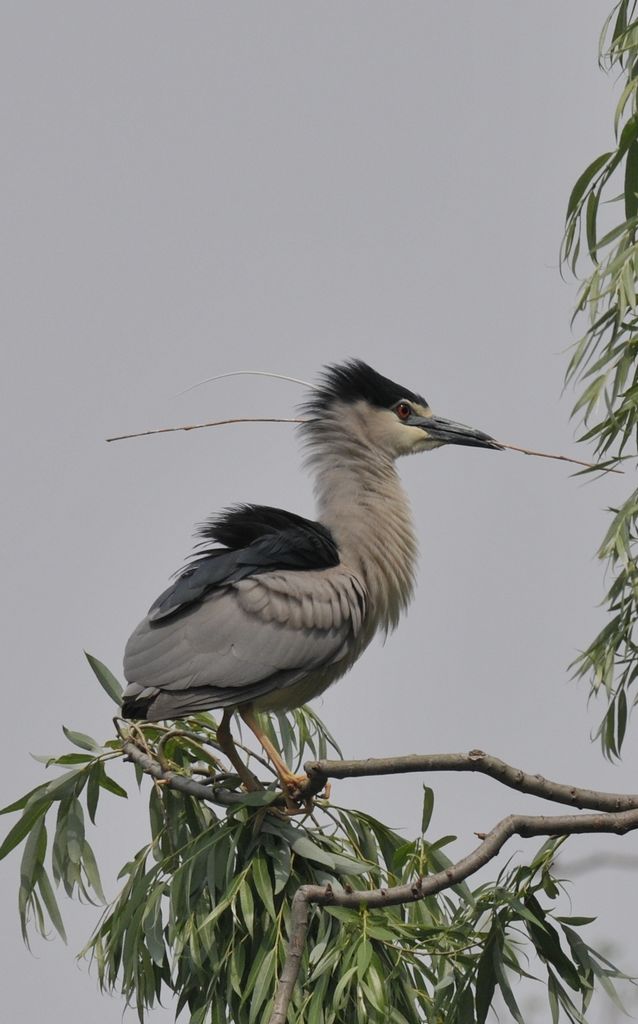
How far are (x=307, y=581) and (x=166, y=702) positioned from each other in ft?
2.05

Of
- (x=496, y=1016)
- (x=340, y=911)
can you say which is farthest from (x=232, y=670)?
(x=496, y=1016)

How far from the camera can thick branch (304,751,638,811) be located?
2.61 m

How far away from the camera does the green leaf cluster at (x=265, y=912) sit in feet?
9.78

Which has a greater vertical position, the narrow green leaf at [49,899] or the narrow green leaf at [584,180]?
the narrow green leaf at [584,180]

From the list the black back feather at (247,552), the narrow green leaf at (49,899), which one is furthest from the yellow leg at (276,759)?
the narrow green leaf at (49,899)

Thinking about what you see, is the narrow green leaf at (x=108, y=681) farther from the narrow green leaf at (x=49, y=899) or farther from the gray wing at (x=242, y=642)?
the narrow green leaf at (x=49, y=899)

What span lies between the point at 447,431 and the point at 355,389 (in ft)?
1.21

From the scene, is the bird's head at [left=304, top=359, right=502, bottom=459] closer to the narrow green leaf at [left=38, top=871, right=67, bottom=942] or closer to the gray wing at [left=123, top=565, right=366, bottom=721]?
the gray wing at [left=123, top=565, right=366, bottom=721]

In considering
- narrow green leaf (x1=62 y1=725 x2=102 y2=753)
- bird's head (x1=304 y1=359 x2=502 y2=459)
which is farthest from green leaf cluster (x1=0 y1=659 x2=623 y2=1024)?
bird's head (x1=304 y1=359 x2=502 y2=459)

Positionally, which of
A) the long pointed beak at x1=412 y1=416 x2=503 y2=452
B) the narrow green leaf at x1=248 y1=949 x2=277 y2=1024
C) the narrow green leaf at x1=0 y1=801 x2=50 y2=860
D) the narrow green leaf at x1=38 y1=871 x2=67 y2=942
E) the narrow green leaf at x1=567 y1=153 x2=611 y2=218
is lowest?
the narrow green leaf at x1=248 y1=949 x2=277 y2=1024

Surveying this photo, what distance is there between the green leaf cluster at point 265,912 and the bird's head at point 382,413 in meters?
1.44

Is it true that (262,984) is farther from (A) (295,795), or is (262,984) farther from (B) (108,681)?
(B) (108,681)

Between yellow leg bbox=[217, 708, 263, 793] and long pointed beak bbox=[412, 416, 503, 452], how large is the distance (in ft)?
4.77

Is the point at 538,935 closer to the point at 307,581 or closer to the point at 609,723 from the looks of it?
the point at 609,723
